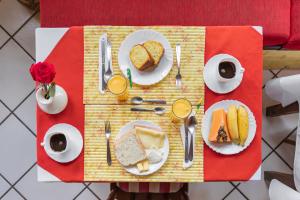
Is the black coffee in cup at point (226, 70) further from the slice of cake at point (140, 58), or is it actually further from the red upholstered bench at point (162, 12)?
the red upholstered bench at point (162, 12)

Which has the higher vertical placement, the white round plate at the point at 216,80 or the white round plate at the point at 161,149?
the white round plate at the point at 216,80

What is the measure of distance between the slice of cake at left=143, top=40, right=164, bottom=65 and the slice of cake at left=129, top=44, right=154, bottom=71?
17 mm

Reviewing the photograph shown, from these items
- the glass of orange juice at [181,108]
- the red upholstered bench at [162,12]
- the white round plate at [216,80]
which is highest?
the red upholstered bench at [162,12]

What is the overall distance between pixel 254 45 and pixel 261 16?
1.12 feet

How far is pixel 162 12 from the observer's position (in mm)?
1676

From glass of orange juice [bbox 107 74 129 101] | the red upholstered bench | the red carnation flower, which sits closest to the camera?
the red carnation flower

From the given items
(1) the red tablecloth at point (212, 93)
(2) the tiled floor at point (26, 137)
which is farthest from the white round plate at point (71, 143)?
(2) the tiled floor at point (26, 137)

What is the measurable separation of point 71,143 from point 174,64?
0.42 metres

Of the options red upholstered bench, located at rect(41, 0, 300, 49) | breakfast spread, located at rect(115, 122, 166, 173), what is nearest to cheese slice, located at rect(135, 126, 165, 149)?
breakfast spread, located at rect(115, 122, 166, 173)

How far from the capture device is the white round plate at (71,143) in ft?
4.39

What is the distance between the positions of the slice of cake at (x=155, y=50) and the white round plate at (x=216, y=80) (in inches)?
6.1

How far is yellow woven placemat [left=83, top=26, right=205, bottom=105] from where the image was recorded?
1.37 m

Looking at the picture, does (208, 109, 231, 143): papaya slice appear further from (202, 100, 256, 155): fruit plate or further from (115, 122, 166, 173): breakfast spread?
(115, 122, 166, 173): breakfast spread

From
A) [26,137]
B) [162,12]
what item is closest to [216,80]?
[162,12]
